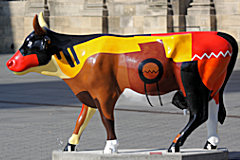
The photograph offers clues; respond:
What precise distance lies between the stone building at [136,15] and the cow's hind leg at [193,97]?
18779mm

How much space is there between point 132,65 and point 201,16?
760 inches

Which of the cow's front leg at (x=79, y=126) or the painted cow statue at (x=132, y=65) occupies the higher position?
the painted cow statue at (x=132, y=65)

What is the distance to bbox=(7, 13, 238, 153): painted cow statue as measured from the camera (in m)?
6.21

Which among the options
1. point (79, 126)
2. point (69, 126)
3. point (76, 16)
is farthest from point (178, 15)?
point (79, 126)

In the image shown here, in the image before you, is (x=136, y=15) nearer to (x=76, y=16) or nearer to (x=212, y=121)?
(x=76, y=16)

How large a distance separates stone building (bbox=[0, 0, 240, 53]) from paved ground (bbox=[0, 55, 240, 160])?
1090cm

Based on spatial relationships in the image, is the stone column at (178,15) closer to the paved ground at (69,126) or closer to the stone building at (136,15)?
the stone building at (136,15)

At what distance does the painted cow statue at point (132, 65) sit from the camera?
245 inches

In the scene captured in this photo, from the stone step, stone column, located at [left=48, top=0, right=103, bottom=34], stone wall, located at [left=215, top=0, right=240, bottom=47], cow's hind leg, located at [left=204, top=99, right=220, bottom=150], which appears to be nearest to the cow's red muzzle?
the stone step

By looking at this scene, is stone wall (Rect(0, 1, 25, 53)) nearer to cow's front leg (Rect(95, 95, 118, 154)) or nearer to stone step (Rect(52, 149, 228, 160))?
stone step (Rect(52, 149, 228, 160))

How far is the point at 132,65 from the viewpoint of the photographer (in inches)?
245

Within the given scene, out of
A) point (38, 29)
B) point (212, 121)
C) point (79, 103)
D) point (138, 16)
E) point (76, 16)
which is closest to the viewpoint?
point (38, 29)

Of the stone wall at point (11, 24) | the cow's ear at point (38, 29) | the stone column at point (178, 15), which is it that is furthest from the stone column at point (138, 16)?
the cow's ear at point (38, 29)

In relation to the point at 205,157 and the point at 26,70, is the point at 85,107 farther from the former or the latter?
the point at 205,157
